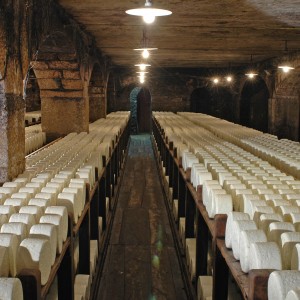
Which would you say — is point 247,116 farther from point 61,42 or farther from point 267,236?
point 267,236

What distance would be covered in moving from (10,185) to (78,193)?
70 cm

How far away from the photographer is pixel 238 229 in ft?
9.23

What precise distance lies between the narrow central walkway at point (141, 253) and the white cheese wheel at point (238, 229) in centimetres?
236

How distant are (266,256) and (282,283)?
37cm

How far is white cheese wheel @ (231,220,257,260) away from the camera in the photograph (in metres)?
2.79

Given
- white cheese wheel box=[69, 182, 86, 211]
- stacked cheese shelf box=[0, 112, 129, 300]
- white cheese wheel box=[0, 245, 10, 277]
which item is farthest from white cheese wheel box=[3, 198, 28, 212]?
white cheese wheel box=[0, 245, 10, 277]

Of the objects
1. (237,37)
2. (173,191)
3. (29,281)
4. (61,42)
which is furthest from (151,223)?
(29,281)

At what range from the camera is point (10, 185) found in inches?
163

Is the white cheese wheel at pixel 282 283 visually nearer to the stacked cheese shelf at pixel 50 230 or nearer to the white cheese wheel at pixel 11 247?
the stacked cheese shelf at pixel 50 230

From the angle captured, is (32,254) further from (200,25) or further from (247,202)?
(200,25)

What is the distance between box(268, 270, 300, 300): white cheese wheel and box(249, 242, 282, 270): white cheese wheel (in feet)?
0.78

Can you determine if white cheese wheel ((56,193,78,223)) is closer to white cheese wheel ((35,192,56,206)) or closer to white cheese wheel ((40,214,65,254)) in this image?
white cheese wheel ((35,192,56,206))

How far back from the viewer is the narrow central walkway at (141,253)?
5129mm

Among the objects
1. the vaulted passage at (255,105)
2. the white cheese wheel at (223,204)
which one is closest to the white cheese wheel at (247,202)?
the white cheese wheel at (223,204)
